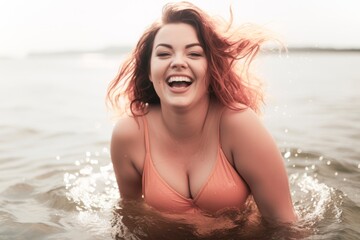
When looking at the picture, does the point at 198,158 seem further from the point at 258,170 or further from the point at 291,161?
the point at 291,161

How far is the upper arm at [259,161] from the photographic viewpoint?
12.2 feet

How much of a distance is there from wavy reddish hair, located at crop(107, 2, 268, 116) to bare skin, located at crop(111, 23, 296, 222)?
0.08 metres

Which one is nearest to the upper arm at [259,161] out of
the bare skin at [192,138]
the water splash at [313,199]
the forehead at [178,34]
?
the bare skin at [192,138]

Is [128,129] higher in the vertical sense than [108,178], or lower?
higher

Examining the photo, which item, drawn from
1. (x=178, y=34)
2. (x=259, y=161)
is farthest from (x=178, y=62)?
(x=259, y=161)

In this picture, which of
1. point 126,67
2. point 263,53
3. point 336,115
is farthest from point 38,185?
point 336,115

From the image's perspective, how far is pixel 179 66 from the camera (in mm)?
3697

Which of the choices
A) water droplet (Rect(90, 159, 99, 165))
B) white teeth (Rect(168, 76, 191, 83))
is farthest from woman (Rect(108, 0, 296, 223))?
water droplet (Rect(90, 159, 99, 165))

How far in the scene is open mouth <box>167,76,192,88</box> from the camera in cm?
372

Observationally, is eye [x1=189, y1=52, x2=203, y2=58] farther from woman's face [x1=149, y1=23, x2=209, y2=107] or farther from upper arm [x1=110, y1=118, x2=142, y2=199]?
upper arm [x1=110, y1=118, x2=142, y2=199]

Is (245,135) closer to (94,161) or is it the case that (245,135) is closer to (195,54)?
(195,54)

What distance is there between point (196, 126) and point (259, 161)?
590 mm

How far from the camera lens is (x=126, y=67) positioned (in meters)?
4.28

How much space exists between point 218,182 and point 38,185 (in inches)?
105
